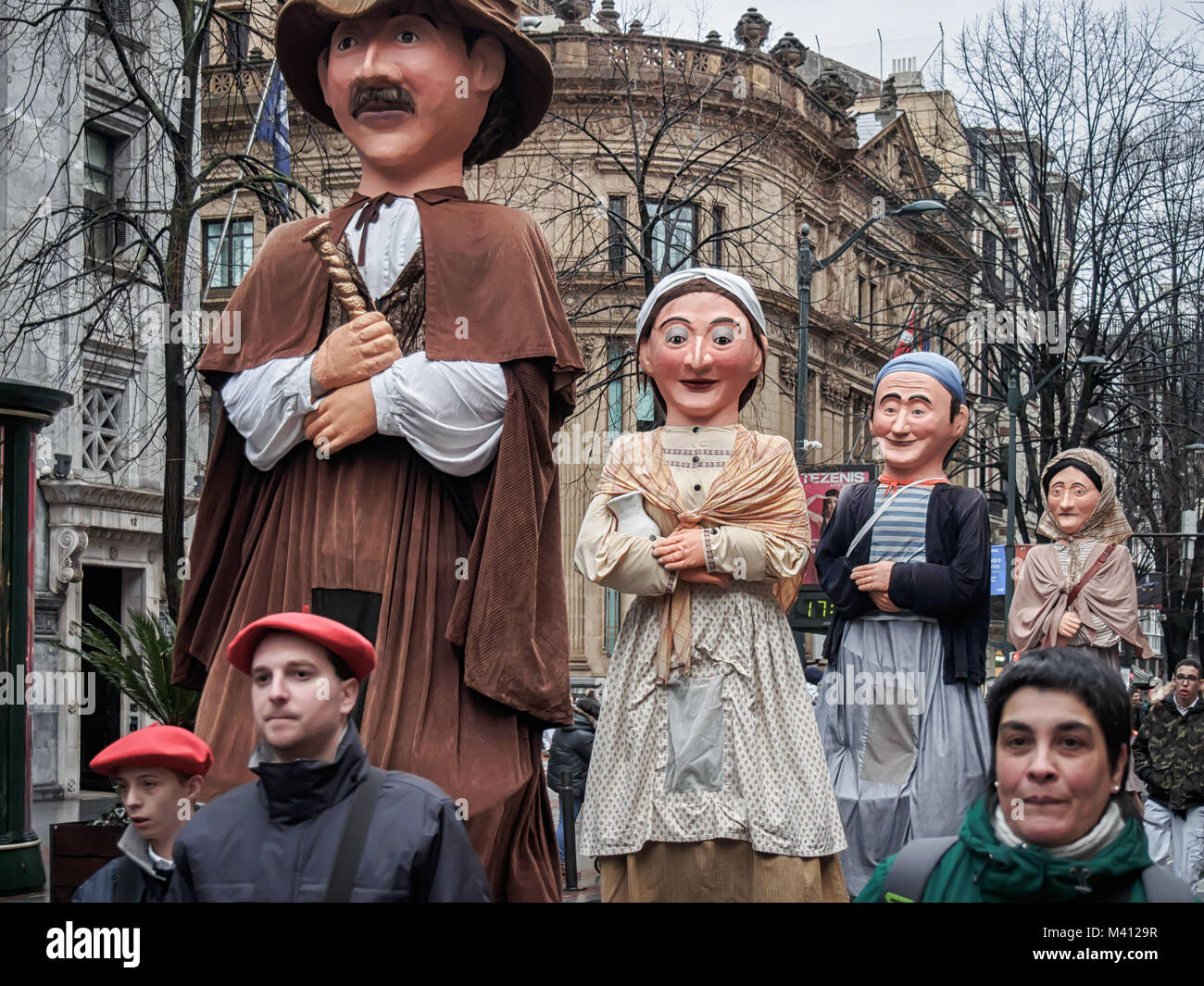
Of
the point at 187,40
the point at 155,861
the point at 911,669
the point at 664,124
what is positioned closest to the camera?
the point at 155,861

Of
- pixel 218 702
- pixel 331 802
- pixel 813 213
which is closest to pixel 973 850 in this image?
pixel 331 802

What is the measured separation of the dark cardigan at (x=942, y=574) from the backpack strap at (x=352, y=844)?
11.6 ft

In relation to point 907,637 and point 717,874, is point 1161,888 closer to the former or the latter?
point 717,874

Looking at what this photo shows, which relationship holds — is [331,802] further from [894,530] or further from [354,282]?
[894,530]

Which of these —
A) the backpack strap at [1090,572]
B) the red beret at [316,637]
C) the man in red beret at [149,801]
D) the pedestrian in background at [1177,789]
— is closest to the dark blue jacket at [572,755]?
the pedestrian in background at [1177,789]

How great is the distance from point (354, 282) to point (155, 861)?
197 centimetres

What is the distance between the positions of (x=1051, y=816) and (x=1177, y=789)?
6.92 metres

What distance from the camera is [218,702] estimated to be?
5.32 metres

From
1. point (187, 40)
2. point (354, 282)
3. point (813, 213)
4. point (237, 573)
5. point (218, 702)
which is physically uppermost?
point (813, 213)

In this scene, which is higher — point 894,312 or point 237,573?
point 894,312

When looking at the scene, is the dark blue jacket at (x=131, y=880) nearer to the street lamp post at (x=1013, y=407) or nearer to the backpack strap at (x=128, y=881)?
the backpack strap at (x=128, y=881)

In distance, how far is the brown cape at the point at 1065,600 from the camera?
920cm

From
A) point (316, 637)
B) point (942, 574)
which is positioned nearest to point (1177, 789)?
point (942, 574)

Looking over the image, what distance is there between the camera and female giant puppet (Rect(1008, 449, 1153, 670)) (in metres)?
9.20
